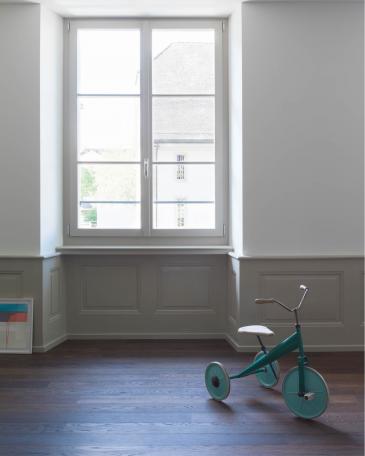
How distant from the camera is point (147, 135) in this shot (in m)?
4.71

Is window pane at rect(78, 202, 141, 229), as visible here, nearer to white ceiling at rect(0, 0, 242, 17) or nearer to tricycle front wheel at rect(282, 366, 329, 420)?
white ceiling at rect(0, 0, 242, 17)

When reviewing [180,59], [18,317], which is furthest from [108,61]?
[18,317]

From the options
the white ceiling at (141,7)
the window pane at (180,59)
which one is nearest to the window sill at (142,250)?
the window pane at (180,59)

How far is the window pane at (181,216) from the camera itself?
4.73 meters

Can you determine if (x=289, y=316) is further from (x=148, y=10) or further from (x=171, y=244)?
(x=148, y=10)

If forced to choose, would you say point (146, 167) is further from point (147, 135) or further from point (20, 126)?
point (20, 126)

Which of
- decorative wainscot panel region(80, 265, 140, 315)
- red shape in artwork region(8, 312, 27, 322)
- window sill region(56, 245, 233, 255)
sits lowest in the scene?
red shape in artwork region(8, 312, 27, 322)

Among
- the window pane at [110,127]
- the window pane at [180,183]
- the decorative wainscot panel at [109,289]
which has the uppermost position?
the window pane at [110,127]

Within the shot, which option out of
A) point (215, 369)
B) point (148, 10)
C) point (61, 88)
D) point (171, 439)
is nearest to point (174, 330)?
point (215, 369)

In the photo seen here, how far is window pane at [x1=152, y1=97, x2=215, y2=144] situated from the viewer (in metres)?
4.72

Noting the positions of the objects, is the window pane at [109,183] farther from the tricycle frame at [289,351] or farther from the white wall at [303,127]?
the tricycle frame at [289,351]

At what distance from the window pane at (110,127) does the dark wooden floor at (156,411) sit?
1.92m

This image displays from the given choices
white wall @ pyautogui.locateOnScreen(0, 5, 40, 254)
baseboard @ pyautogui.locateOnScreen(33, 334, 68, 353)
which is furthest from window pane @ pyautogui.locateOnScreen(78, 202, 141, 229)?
baseboard @ pyautogui.locateOnScreen(33, 334, 68, 353)

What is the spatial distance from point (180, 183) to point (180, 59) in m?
1.20
